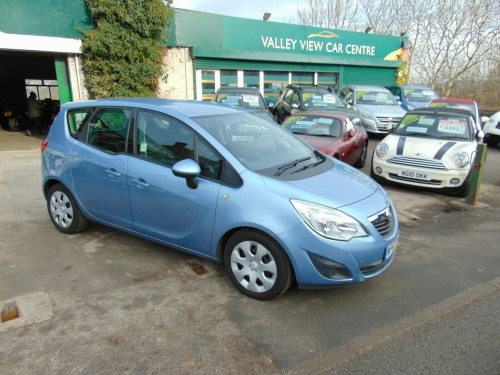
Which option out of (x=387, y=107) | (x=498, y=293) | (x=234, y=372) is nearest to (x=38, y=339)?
(x=234, y=372)

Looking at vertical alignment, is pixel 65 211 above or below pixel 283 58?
below

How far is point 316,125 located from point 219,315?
228 inches

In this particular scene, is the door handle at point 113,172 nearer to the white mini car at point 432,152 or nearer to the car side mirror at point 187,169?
the car side mirror at point 187,169

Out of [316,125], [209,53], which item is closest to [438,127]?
[316,125]

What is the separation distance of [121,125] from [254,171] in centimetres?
166

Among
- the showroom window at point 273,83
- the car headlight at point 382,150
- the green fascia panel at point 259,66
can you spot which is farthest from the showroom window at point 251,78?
the car headlight at point 382,150

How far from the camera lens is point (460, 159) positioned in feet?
Answer: 21.3

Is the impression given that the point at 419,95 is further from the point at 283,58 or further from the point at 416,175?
the point at 416,175

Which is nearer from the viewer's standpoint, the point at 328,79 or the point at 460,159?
the point at 460,159

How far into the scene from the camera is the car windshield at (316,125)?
26.1 ft

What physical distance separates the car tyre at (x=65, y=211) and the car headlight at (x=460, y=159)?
19.4 feet

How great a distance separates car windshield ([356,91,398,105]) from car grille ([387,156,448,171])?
7.53 m

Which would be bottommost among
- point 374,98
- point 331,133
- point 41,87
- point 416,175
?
point 416,175

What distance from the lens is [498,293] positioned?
3553 mm
